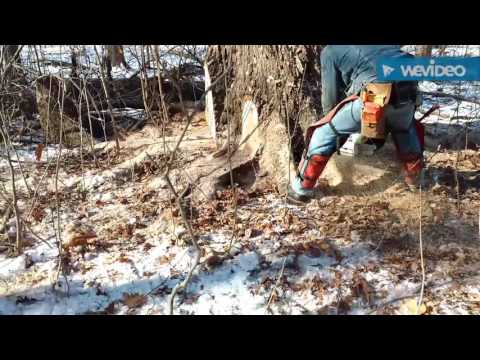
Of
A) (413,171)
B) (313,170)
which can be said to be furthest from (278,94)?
(413,171)

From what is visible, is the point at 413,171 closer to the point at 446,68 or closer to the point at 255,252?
the point at 446,68

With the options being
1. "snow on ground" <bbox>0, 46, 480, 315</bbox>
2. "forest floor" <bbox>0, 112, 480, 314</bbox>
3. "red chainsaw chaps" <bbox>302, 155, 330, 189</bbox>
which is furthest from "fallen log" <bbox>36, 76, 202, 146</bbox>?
"red chainsaw chaps" <bbox>302, 155, 330, 189</bbox>

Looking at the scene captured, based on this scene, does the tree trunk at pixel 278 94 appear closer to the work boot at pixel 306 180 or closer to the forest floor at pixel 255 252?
the work boot at pixel 306 180

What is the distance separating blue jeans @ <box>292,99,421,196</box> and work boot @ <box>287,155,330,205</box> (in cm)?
6

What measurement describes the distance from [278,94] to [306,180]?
3.05 feet

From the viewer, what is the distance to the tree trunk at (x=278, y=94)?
407 cm

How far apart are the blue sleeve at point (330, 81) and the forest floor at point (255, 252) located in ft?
2.70

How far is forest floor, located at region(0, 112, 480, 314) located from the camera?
2.92 m

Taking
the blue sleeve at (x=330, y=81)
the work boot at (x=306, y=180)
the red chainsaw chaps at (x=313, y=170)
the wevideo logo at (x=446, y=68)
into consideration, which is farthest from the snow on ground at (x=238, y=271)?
the wevideo logo at (x=446, y=68)

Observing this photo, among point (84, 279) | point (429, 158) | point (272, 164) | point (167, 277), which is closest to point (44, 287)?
point (84, 279)

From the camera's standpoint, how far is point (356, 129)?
3.56 meters

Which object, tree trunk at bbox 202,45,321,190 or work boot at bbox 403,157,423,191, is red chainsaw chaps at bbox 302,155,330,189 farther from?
work boot at bbox 403,157,423,191

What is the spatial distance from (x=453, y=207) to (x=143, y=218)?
2619 millimetres

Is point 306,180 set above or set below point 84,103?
below
